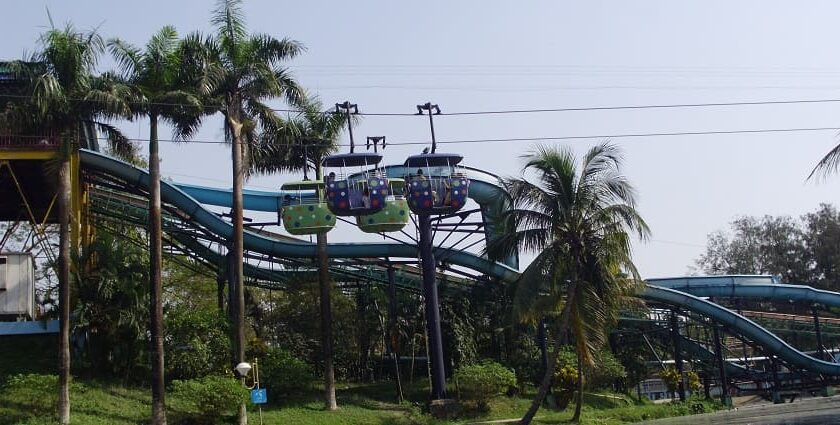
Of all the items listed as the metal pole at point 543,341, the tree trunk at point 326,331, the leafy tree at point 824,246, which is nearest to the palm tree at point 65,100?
the tree trunk at point 326,331

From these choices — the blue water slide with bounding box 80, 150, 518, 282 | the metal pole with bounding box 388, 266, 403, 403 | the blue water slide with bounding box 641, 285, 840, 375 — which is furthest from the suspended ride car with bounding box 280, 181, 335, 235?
the blue water slide with bounding box 641, 285, 840, 375

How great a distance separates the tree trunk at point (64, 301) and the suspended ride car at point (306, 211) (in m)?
8.03

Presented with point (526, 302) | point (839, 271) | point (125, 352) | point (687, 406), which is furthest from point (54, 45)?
point (839, 271)

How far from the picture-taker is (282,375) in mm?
35375

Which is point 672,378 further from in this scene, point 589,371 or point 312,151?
point 312,151

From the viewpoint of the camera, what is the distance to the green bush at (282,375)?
3538cm

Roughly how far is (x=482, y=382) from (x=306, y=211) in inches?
366

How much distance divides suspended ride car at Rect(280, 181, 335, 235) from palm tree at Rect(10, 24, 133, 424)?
7354 millimetres

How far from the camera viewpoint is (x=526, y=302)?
31.2m

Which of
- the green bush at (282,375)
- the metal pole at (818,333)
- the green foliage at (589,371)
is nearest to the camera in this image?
the green bush at (282,375)

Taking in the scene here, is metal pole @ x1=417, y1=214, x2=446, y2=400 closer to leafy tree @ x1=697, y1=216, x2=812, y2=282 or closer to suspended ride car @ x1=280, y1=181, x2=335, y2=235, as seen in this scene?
suspended ride car @ x1=280, y1=181, x2=335, y2=235

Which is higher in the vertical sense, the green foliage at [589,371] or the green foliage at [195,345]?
the green foliage at [195,345]

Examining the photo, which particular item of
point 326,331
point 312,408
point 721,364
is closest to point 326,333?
point 326,331

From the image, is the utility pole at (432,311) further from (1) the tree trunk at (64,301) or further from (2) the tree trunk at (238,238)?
(1) the tree trunk at (64,301)
